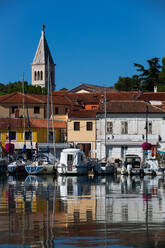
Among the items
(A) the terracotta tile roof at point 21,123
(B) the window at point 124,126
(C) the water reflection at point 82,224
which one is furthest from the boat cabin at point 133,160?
(C) the water reflection at point 82,224

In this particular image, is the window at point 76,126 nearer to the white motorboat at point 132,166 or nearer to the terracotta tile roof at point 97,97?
the white motorboat at point 132,166

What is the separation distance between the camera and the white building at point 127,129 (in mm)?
69312

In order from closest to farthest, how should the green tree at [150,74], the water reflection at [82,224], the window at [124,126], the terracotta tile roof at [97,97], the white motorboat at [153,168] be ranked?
1. the water reflection at [82,224]
2. the white motorboat at [153,168]
3. the window at [124,126]
4. the terracotta tile roof at [97,97]
5. the green tree at [150,74]

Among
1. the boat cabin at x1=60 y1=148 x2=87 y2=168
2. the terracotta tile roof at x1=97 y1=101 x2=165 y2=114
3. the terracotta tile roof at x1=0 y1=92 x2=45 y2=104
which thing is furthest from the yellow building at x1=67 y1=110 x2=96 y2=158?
the boat cabin at x1=60 y1=148 x2=87 y2=168

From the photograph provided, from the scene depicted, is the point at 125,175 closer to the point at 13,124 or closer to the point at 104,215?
the point at 13,124

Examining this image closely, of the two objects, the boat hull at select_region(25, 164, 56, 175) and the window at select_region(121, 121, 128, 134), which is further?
the window at select_region(121, 121, 128, 134)

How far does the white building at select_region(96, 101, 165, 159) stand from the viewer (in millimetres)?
69312

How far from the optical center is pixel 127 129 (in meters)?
70.9

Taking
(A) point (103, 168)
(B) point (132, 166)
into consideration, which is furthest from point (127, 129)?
(A) point (103, 168)

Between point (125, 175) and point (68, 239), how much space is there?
44.4 meters

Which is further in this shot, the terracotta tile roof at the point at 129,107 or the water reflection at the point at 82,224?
the terracotta tile roof at the point at 129,107

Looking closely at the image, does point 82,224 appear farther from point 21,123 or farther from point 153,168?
point 21,123

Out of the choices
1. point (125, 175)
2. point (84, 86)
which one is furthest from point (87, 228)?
point (84, 86)

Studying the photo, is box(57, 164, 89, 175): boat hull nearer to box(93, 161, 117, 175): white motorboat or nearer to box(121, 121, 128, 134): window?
box(93, 161, 117, 175): white motorboat
